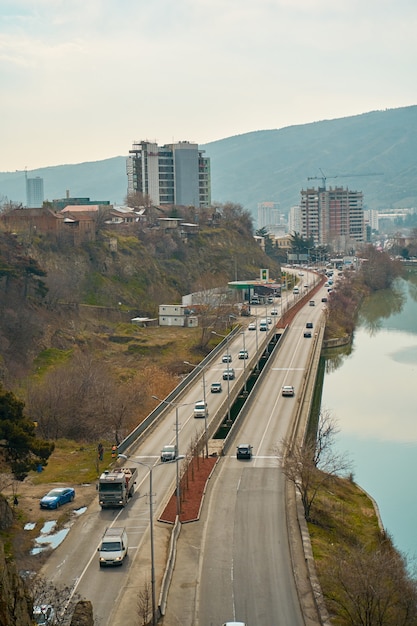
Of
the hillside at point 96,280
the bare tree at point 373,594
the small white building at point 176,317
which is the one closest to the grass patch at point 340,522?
the bare tree at point 373,594

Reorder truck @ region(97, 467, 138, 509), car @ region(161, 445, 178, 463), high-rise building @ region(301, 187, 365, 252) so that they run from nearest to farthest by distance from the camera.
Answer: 1. truck @ region(97, 467, 138, 509)
2. car @ region(161, 445, 178, 463)
3. high-rise building @ region(301, 187, 365, 252)

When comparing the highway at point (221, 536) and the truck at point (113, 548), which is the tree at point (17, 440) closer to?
the highway at point (221, 536)

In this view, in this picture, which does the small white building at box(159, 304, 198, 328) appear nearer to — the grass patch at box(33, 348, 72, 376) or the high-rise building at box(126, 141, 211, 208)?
the grass patch at box(33, 348, 72, 376)

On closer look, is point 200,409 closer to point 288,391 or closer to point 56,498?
point 288,391

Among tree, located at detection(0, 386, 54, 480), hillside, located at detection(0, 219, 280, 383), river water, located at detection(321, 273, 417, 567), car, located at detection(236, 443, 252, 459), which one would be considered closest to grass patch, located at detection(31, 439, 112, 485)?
tree, located at detection(0, 386, 54, 480)

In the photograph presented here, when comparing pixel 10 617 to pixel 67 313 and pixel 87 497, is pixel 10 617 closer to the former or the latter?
pixel 87 497

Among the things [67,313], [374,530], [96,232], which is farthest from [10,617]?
[96,232]
